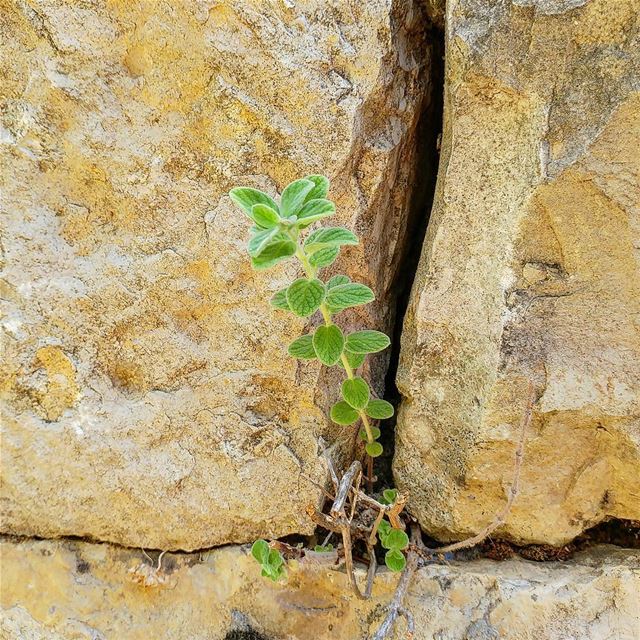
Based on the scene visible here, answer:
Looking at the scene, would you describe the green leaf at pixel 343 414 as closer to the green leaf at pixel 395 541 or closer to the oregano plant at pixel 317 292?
the oregano plant at pixel 317 292

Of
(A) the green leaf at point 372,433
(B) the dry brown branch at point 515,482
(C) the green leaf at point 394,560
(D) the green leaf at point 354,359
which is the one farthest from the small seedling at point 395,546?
(D) the green leaf at point 354,359

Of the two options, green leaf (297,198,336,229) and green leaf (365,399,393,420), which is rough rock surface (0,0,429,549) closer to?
green leaf (365,399,393,420)

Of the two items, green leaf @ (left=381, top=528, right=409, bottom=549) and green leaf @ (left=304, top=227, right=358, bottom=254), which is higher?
green leaf @ (left=304, top=227, right=358, bottom=254)

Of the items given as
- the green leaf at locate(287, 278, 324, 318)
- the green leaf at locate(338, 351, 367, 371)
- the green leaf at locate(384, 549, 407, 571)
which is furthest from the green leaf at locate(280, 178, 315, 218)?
the green leaf at locate(384, 549, 407, 571)

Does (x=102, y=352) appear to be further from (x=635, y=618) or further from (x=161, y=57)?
(x=635, y=618)

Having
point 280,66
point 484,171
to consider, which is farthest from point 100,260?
point 484,171
